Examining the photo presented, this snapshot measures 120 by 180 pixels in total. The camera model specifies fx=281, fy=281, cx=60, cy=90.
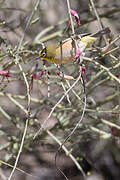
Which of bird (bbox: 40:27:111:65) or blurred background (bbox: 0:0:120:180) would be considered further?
blurred background (bbox: 0:0:120:180)

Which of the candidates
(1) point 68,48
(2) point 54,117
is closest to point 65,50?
(1) point 68,48

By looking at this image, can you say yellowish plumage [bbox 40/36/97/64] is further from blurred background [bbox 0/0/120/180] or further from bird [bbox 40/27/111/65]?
blurred background [bbox 0/0/120/180]

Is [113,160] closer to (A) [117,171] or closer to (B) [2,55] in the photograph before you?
(A) [117,171]

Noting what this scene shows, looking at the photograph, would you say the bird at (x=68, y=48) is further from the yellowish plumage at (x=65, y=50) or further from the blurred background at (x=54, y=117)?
the blurred background at (x=54, y=117)

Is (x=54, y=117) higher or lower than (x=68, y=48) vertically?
lower

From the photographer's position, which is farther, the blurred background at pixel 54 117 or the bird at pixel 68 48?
the blurred background at pixel 54 117

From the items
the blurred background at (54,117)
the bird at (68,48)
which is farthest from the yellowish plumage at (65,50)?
the blurred background at (54,117)

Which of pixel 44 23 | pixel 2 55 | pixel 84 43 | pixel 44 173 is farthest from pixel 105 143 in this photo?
pixel 84 43

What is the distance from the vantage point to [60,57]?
67 centimetres

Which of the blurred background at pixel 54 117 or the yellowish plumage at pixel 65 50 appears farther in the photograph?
the blurred background at pixel 54 117

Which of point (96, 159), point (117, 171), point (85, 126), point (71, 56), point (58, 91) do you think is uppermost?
point (71, 56)

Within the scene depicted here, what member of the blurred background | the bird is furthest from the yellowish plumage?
the blurred background

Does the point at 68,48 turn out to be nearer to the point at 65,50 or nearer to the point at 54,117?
the point at 65,50

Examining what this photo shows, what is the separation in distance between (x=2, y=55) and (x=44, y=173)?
1.51 m
